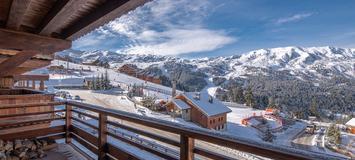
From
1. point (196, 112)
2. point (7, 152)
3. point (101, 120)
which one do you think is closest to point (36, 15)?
point (101, 120)

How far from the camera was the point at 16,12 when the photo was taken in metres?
2.02

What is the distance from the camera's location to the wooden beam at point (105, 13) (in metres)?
1.71

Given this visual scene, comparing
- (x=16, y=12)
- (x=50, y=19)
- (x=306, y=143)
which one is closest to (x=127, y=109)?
(x=50, y=19)

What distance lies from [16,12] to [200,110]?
19776mm

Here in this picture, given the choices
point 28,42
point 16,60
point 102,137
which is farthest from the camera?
point 16,60

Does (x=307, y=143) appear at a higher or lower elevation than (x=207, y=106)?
lower

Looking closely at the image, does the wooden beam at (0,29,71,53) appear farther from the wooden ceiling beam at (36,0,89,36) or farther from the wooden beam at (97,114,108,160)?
the wooden beam at (97,114,108,160)

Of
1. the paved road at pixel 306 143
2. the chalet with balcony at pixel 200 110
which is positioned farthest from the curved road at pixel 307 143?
the chalet with balcony at pixel 200 110

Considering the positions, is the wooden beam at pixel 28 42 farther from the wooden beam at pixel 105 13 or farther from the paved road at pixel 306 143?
the paved road at pixel 306 143

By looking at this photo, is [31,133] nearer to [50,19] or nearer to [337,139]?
[50,19]

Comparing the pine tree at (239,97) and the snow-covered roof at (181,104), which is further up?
the snow-covered roof at (181,104)

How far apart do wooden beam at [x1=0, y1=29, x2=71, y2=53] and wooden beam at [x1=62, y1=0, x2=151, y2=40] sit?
75 centimetres

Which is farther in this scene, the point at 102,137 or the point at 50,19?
the point at 102,137

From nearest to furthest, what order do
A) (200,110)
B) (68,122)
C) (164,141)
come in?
(164,141), (68,122), (200,110)
